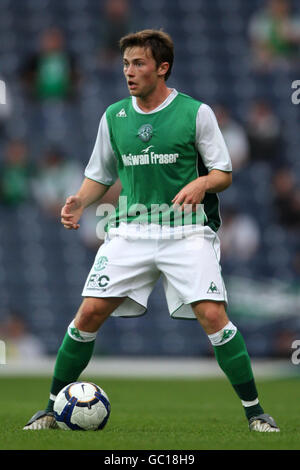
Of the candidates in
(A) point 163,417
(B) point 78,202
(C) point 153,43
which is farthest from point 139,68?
(A) point 163,417

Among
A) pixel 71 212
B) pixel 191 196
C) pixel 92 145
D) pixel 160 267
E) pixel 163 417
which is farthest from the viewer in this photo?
pixel 92 145

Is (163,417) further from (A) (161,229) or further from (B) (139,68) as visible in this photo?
(B) (139,68)

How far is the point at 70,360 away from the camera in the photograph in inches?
207

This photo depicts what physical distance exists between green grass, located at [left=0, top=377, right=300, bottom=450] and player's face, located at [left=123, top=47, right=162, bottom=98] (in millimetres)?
1826

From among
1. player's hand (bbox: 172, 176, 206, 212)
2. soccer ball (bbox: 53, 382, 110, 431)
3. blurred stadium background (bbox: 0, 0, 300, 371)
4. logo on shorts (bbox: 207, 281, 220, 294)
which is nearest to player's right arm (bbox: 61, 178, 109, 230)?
player's hand (bbox: 172, 176, 206, 212)

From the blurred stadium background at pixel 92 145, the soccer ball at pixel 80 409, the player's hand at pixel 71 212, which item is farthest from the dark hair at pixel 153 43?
the blurred stadium background at pixel 92 145

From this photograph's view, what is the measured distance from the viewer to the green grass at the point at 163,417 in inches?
176

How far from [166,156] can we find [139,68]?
495 millimetres

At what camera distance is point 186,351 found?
13.2m

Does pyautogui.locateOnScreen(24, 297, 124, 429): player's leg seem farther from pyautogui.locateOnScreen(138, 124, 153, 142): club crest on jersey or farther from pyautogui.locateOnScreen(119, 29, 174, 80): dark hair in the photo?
pyautogui.locateOnScreen(119, 29, 174, 80): dark hair

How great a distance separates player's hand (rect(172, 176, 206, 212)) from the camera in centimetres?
489

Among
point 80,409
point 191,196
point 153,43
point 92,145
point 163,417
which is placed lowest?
point 163,417

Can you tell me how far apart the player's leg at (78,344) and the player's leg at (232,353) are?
1.61 ft

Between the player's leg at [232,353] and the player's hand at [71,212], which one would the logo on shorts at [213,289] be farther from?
the player's hand at [71,212]
